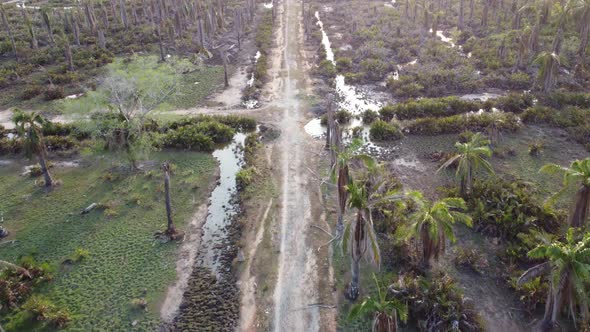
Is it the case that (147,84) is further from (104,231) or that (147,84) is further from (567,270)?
(567,270)

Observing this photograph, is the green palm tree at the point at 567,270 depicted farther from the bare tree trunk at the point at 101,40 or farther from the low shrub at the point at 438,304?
the bare tree trunk at the point at 101,40

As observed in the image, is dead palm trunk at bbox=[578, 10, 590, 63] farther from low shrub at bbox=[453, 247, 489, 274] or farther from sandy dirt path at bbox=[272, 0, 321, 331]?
low shrub at bbox=[453, 247, 489, 274]

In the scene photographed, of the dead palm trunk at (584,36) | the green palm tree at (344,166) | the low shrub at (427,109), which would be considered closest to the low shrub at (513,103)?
the low shrub at (427,109)

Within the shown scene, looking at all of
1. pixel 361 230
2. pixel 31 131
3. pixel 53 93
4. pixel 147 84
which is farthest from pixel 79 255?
pixel 53 93

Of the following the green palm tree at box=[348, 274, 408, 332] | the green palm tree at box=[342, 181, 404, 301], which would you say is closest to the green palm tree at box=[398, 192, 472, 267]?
the green palm tree at box=[342, 181, 404, 301]

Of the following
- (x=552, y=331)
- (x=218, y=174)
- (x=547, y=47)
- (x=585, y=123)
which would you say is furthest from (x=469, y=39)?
(x=552, y=331)

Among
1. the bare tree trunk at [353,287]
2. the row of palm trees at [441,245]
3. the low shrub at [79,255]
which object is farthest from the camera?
the low shrub at [79,255]
